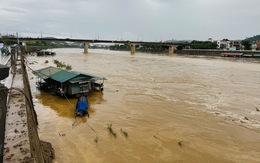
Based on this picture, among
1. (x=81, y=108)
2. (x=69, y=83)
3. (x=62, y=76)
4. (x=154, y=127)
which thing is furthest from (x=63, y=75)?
(x=154, y=127)

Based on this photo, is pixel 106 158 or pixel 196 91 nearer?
pixel 106 158

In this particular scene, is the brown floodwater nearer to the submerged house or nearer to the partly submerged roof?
the submerged house

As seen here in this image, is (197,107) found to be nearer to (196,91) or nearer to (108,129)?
(196,91)

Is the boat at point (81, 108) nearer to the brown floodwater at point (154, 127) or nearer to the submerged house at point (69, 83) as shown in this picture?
the brown floodwater at point (154, 127)

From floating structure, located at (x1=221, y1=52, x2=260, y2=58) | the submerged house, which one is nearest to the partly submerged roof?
the submerged house

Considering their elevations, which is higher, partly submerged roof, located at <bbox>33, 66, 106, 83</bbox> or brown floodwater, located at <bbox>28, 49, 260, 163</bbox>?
partly submerged roof, located at <bbox>33, 66, 106, 83</bbox>

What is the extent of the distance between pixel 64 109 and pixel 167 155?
8.70m

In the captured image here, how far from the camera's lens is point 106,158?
9695mm

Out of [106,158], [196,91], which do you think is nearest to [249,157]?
[106,158]

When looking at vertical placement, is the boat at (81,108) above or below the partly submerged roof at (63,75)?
below

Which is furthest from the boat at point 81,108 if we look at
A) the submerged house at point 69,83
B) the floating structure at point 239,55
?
the floating structure at point 239,55

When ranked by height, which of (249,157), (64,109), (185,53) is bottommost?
(249,157)

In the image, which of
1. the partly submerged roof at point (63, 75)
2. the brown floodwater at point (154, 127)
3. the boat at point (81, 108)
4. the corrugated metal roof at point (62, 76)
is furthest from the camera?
the partly submerged roof at point (63, 75)

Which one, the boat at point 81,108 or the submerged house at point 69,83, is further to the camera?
the submerged house at point 69,83
